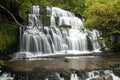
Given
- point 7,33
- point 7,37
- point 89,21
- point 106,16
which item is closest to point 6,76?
point 7,37

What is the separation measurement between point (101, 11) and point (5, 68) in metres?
8.93

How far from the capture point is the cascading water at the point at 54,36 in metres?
18.0

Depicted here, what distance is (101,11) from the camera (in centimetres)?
1909

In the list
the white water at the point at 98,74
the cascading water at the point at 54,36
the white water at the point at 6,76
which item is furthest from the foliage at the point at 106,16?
the white water at the point at 6,76

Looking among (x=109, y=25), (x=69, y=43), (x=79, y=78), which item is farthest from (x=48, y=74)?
(x=109, y=25)

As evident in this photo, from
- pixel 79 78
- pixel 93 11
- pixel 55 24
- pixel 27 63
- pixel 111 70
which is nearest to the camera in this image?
pixel 79 78

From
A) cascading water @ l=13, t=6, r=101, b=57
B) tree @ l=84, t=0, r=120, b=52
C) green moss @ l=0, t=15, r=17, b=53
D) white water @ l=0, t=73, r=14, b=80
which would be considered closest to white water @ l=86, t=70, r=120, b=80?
white water @ l=0, t=73, r=14, b=80

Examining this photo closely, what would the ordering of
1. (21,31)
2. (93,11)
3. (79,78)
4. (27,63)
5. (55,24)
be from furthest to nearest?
(55,24) < (93,11) < (21,31) < (27,63) < (79,78)

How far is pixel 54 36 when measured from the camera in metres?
19.0

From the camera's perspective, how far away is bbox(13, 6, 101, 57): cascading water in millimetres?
17953

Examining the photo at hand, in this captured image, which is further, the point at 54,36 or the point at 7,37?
the point at 54,36

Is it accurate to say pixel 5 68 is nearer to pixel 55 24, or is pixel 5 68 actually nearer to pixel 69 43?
pixel 69 43

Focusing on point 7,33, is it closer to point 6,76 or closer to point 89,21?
point 6,76

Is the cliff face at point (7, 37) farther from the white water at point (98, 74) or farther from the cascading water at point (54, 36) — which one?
the white water at point (98, 74)
